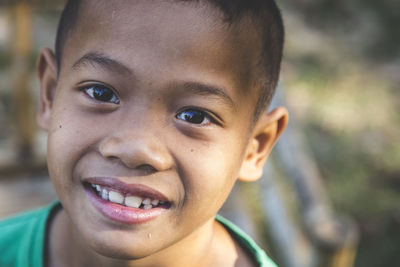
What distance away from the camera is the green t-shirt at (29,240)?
1.47 m

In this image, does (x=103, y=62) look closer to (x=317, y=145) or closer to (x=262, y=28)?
(x=262, y=28)

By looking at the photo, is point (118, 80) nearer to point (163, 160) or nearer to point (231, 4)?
point (163, 160)

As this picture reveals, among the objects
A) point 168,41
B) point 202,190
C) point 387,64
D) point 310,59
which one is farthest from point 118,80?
point 387,64

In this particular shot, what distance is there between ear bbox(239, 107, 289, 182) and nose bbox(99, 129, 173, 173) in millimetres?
412

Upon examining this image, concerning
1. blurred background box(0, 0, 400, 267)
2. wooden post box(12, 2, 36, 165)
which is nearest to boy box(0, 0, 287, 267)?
blurred background box(0, 0, 400, 267)

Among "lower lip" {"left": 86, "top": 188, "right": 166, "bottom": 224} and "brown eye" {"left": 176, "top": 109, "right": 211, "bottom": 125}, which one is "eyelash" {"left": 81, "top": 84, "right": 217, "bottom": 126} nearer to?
"brown eye" {"left": 176, "top": 109, "right": 211, "bottom": 125}

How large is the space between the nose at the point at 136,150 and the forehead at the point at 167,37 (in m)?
0.17

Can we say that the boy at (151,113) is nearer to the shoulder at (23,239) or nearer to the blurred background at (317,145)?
the shoulder at (23,239)

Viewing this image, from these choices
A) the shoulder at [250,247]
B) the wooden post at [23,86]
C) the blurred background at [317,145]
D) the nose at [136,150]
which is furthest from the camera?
the wooden post at [23,86]

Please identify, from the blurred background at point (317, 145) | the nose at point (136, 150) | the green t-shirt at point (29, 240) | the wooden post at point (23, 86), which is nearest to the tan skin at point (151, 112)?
the nose at point (136, 150)

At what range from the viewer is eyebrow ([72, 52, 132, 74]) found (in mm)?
1194

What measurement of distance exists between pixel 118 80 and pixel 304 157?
1.97 m

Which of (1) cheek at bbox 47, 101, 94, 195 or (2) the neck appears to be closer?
(1) cheek at bbox 47, 101, 94, 195

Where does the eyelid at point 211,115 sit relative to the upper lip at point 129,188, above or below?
above
